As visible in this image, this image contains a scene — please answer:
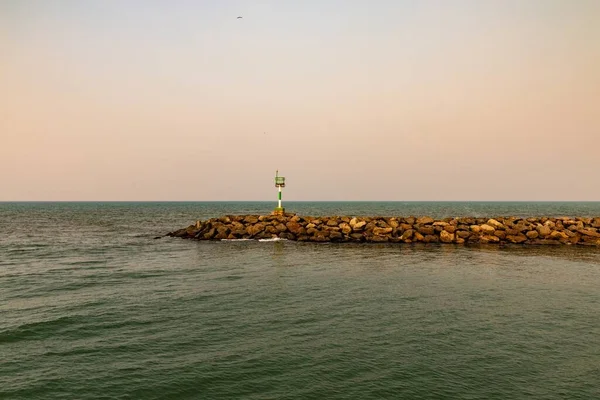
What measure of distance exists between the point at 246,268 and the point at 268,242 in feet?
47.1

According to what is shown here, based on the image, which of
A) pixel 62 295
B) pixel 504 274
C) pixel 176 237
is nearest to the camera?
pixel 62 295

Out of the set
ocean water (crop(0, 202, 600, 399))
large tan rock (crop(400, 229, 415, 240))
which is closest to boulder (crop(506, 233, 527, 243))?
large tan rock (crop(400, 229, 415, 240))

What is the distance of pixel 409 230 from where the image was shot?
36531mm

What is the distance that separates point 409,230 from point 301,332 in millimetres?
27244

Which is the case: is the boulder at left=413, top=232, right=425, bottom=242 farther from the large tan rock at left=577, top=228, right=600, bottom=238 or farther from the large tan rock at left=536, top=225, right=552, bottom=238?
the large tan rock at left=577, top=228, right=600, bottom=238

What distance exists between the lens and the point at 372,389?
791 centimetres

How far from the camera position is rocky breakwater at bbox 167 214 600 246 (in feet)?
114

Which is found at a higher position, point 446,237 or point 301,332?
point 446,237

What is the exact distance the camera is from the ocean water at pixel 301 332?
809 centimetres

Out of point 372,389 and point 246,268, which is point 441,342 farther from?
point 246,268

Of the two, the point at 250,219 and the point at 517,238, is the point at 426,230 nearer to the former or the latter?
the point at 517,238

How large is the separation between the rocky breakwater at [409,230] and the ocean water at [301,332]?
1312 cm

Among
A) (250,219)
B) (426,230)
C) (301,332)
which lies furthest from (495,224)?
(301,332)

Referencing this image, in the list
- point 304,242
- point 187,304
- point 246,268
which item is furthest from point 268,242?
point 187,304
